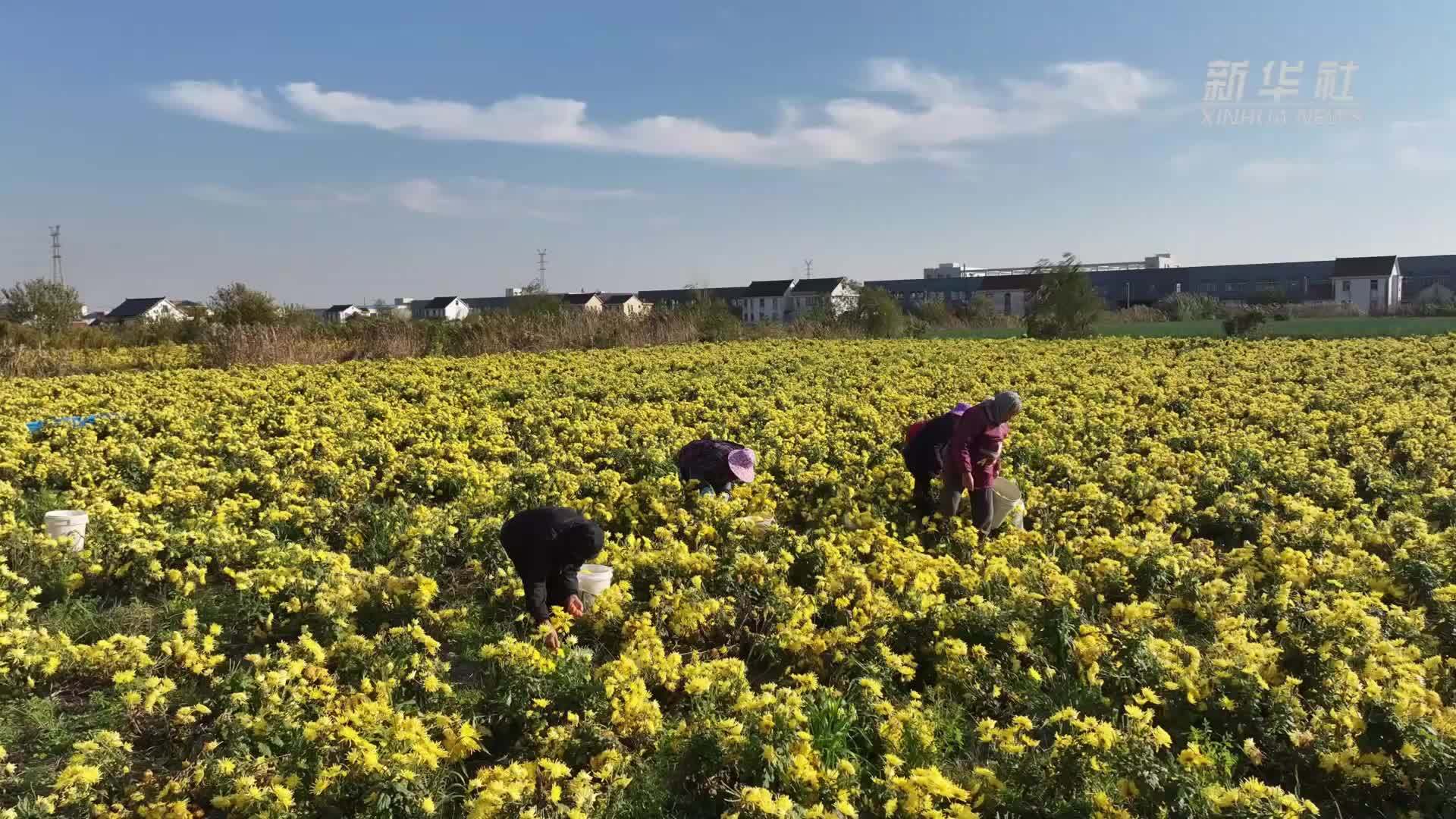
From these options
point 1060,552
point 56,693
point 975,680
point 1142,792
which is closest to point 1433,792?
point 1142,792

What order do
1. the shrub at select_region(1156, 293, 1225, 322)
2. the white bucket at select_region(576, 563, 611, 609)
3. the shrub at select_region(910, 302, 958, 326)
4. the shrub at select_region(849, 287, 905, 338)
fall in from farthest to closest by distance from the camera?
1. the shrub at select_region(1156, 293, 1225, 322)
2. the shrub at select_region(910, 302, 958, 326)
3. the shrub at select_region(849, 287, 905, 338)
4. the white bucket at select_region(576, 563, 611, 609)

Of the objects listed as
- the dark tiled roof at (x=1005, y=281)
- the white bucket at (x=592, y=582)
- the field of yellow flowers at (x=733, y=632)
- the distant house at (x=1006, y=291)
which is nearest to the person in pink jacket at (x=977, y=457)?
the field of yellow flowers at (x=733, y=632)

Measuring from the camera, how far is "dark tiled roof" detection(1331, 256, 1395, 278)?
172 ft

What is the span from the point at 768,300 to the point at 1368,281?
3713cm

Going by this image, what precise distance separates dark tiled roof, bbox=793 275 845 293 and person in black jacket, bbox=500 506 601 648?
62.2 meters

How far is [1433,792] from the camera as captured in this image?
114 inches

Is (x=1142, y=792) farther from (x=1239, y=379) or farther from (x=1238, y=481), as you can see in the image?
(x=1239, y=379)

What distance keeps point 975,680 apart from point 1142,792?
3.33ft

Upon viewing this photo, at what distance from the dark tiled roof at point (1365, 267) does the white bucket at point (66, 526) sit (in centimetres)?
6228

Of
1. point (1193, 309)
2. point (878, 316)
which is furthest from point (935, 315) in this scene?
point (1193, 309)

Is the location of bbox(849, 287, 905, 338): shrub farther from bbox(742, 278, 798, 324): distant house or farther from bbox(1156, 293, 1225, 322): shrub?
bbox(742, 278, 798, 324): distant house

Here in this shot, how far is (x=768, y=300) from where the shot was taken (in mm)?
68500

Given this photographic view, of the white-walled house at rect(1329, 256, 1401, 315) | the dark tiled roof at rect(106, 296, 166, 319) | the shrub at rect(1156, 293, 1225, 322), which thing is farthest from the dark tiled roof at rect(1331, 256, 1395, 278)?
the dark tiled roof at rect(106, 296, 166, 319)

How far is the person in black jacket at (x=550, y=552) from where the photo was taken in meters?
4.14
